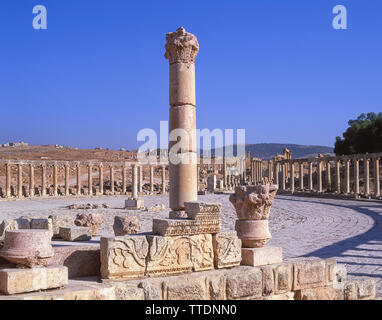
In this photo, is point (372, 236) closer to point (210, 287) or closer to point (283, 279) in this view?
point (283, 279)

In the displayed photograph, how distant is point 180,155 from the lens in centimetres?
1077

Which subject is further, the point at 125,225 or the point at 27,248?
the point at 125,225

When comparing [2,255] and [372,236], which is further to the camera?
[372,236]

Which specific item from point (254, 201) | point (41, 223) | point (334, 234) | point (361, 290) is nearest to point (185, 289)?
point (254, 201)

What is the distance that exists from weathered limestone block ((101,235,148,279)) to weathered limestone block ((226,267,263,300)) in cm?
131

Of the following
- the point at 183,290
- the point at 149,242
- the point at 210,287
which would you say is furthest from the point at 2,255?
the point at 210,287

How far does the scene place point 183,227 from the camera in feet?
21.5

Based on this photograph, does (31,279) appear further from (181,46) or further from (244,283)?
(181,46)

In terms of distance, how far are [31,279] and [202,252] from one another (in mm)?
2554

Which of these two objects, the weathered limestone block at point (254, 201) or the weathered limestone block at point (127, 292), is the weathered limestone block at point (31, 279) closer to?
the weathered limestone block at point (127, 292)

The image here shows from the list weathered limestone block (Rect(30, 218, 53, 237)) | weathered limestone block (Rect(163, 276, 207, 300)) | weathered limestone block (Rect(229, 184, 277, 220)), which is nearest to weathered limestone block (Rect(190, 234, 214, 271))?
weathered limestone block (Rect(163, 276, 207, 300))

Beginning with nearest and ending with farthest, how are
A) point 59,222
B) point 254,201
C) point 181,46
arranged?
point 254,201, point 59,222, point 181,46

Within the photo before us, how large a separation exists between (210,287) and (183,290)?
0.47 m

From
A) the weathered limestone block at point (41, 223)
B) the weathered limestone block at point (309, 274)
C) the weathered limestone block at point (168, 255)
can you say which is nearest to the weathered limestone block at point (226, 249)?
the weathered limestone block at point (168, 255)
